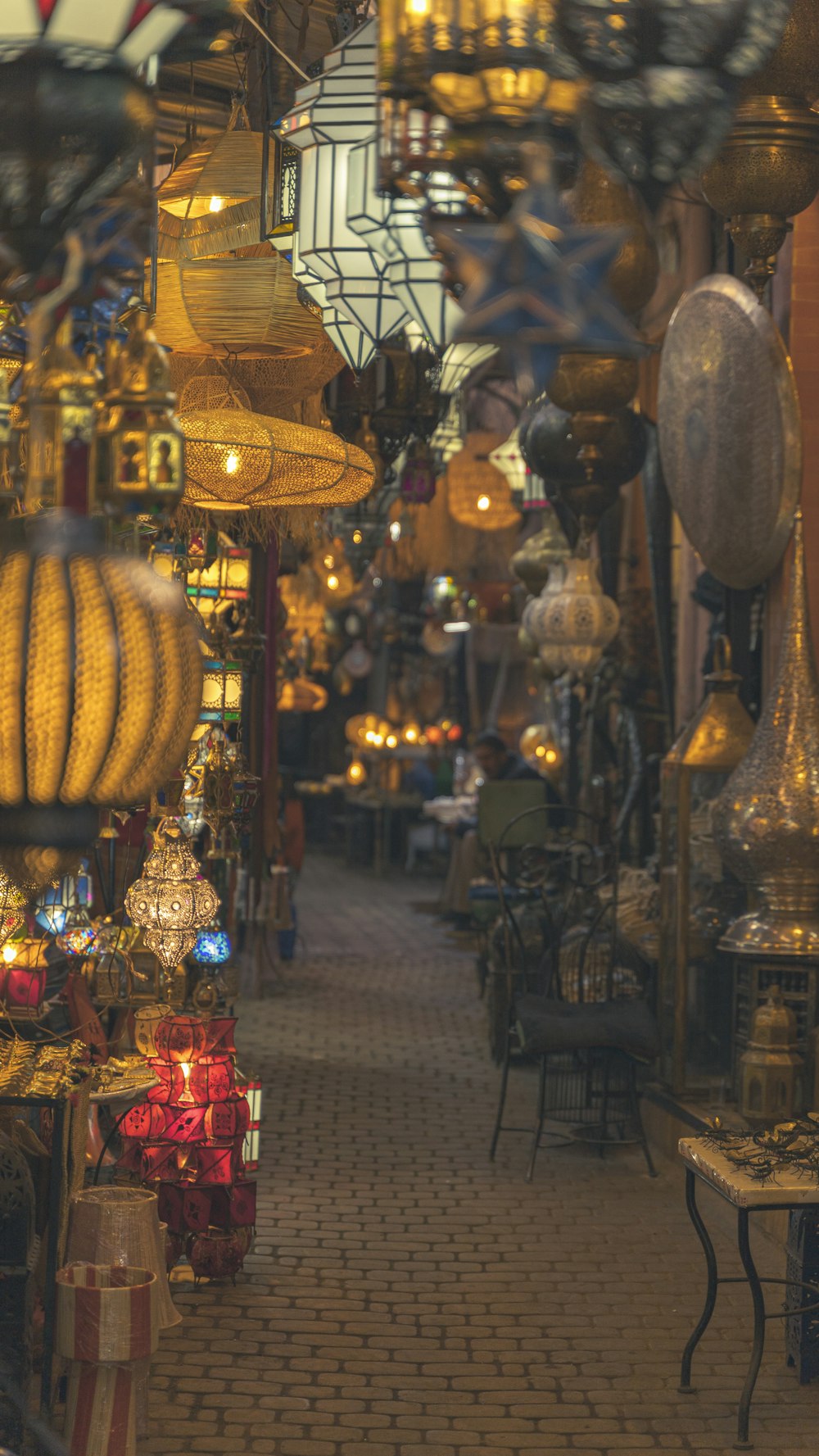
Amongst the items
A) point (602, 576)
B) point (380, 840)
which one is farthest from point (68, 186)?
point (380, 840)

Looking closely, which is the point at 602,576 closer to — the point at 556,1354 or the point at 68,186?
the point at 556,1354

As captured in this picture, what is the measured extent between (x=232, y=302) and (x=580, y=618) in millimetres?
5326

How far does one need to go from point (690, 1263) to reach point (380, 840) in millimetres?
14251

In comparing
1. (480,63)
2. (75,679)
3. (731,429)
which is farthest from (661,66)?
(731,429)

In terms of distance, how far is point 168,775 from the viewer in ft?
7.21

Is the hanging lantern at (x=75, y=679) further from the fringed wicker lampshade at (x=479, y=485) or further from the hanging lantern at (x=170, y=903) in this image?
the fringed wicker lampshade at (x=479, y=485)

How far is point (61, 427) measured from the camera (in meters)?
2.03

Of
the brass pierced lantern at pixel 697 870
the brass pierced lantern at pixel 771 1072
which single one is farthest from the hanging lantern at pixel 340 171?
the brass pierced lantern at pixel 697 870

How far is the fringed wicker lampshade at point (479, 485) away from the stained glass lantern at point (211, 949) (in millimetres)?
6131

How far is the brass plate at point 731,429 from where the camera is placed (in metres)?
6.16

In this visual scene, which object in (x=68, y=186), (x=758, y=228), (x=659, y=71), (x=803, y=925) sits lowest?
(x=803, y=925)

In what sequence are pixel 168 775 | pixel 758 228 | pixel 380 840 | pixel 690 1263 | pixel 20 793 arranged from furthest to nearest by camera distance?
pixel 380 840, pixel 690 1263, pixel 758 228, pixel 168 775, pixel 20 793

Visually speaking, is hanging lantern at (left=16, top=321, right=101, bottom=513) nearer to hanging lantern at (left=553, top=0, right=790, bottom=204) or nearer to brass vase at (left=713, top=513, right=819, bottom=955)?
hanging lantern at (left=553, top=0, right=790, bottom=204)

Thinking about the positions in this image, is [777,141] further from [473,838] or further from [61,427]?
[473,838]
